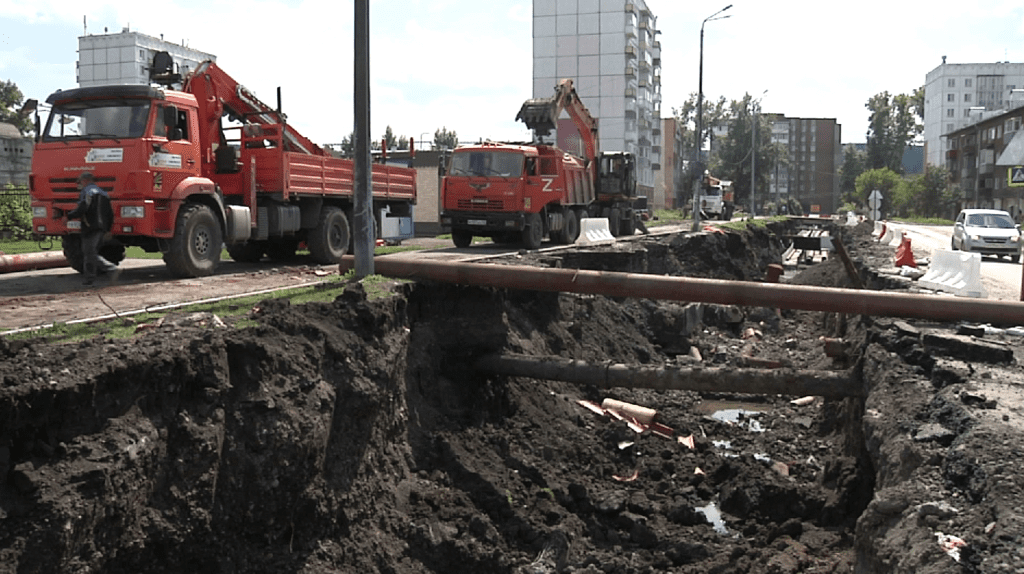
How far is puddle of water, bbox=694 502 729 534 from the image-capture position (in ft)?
28.1

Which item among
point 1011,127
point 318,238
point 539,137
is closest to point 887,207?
point 1011,127

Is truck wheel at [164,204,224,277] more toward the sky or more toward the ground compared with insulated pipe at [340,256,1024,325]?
more toward the sky

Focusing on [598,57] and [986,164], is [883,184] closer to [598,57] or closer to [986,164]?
[986,164]

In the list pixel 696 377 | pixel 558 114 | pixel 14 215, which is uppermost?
pixel 558 114

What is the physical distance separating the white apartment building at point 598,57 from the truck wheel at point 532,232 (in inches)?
2177

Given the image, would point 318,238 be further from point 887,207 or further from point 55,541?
point 887,207

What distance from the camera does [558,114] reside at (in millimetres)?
22906

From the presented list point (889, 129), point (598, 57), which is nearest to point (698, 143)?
point (598, 57)

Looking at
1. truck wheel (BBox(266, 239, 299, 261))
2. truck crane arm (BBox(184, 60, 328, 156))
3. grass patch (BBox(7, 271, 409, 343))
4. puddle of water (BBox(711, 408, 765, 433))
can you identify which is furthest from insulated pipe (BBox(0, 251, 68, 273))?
puddle of water (BBox(711, 408, 765, 433))

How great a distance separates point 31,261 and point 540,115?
12.8 m

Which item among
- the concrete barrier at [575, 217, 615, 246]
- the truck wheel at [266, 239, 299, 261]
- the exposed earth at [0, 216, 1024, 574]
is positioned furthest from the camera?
the concrete barrier at [575, 217, 615, 246]

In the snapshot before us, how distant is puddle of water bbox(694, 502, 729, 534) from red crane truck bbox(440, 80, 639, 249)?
36.7 feet

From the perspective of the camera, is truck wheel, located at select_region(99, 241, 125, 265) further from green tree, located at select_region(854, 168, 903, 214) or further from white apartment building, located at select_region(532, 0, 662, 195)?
green tree, located at select_region(854, 168, 903, 214)

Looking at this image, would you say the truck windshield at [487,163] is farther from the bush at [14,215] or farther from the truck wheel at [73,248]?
the bush at [14,215]
